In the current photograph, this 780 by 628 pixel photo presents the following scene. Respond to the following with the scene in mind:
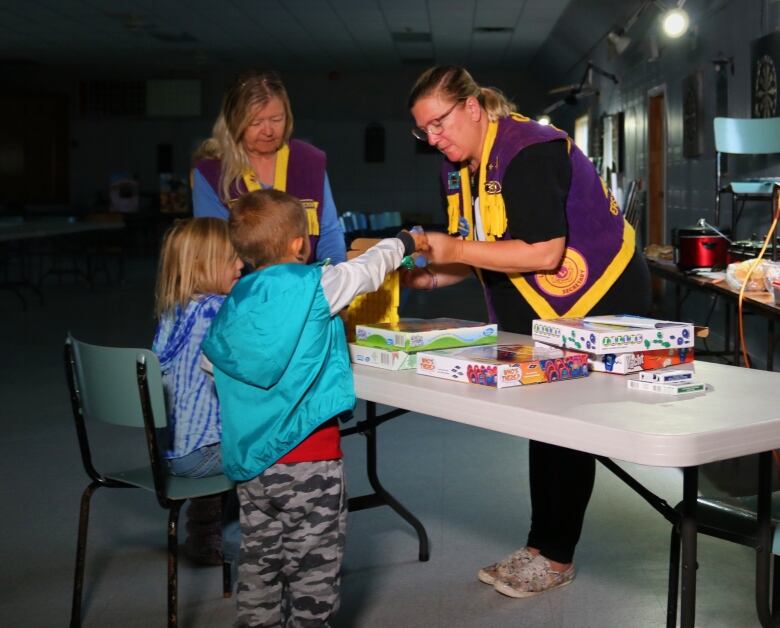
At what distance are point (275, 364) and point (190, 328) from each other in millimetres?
651

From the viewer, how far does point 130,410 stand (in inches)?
89.3

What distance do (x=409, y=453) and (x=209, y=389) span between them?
167cm

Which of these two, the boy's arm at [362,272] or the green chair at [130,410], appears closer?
the boy's arm at [362,272]

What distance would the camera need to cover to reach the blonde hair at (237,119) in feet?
9.16

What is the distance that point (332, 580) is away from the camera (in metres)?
2.02

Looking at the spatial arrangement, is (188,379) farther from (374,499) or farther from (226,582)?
(374,499)

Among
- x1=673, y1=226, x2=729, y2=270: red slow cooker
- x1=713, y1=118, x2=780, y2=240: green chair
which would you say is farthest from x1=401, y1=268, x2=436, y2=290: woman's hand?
x1=713, y1=118, x2=780, y2=240: green chair

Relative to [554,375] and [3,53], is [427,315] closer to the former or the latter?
[554,375]

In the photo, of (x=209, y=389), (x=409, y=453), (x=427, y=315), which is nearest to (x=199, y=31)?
(x=427, y=315)

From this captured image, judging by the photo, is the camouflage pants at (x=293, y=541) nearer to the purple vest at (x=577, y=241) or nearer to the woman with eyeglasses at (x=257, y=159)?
the purple vest at (x=577, y=241)

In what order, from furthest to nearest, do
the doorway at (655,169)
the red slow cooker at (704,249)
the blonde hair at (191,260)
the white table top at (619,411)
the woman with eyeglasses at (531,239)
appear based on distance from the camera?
1. the doorway at (655,169)
2. the red slow cooker at (704,249)
3. the blonde hair at (191,260)
4. the woman with eyeglasses at (531,239)
5. the white table top at (619,411)

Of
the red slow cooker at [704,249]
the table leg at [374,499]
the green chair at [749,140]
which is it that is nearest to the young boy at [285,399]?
the table leg at [374,499]

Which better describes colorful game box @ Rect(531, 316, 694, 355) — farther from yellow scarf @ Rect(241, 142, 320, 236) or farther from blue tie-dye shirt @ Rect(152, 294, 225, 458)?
yellow scarf @ Rect(241, 142, 320, 236)

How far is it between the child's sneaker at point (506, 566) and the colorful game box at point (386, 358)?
84 cm
